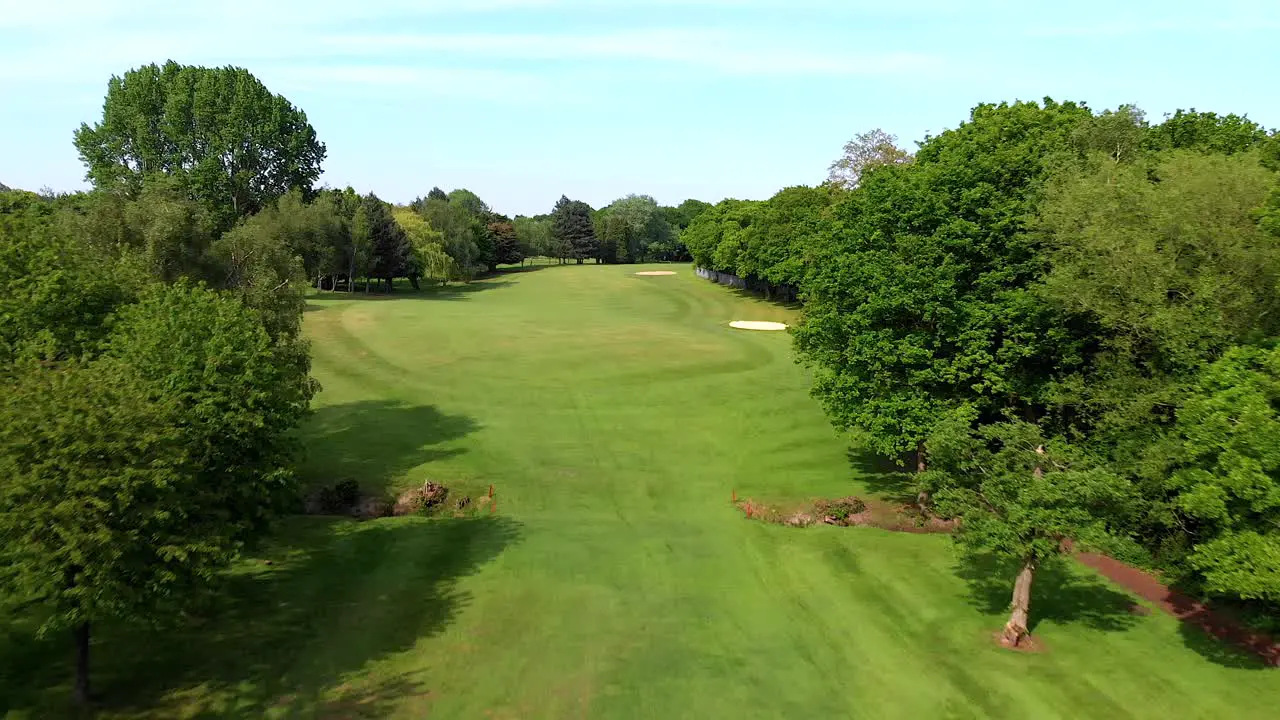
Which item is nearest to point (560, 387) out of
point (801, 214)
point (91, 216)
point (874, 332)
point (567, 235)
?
point (874, 332)

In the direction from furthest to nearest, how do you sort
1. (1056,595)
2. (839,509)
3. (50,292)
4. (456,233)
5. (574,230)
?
(574,230)
(456,233)
(839,509)
(50,292)
(1056,595)

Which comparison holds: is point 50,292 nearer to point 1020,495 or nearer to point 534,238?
point 1020,495

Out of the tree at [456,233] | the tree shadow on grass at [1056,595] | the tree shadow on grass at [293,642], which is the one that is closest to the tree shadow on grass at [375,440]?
the tree shadow on grass at [293,642]

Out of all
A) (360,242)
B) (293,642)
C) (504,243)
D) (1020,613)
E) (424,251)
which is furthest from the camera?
(504,243)

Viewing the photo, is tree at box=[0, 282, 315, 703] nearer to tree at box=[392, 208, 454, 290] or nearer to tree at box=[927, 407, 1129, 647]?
tree at box=[927, 407, 1129, 647]

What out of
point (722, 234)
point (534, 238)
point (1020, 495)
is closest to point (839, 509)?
point (1020, 495)

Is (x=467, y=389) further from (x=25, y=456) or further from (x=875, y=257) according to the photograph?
(x=25, y=456)
